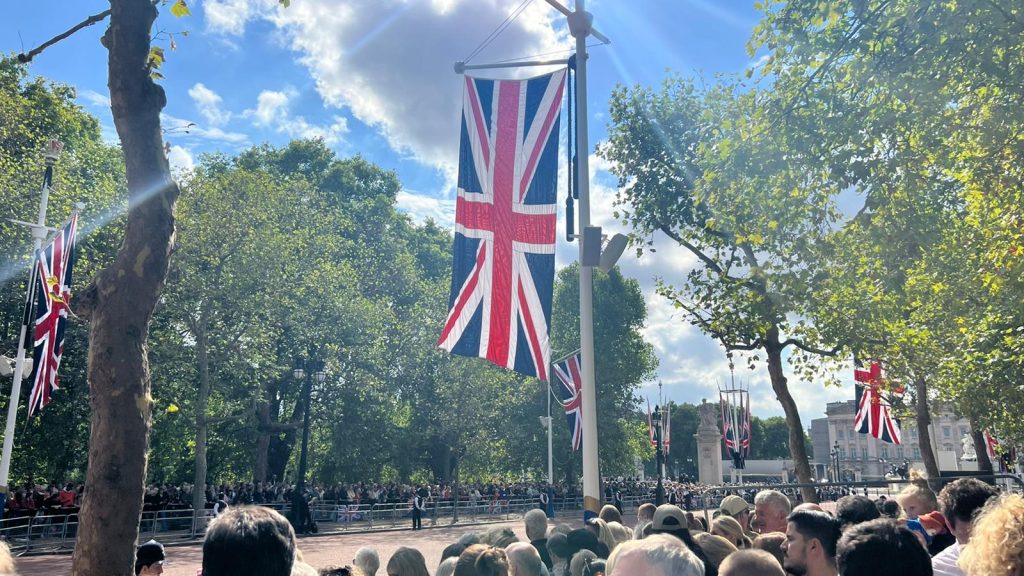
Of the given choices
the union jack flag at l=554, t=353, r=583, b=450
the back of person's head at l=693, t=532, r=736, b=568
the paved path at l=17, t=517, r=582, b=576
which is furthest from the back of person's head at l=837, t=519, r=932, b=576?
the union jack flag at l=554, t=353, r=583, b=450

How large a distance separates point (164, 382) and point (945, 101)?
84.4 ft

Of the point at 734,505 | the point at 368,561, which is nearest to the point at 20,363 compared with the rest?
the point at 368,561

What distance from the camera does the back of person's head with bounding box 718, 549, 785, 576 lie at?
11.0 ft

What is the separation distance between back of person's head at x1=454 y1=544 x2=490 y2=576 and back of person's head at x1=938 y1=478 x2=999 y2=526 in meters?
2.93

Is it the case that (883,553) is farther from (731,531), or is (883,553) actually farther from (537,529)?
(537,529)

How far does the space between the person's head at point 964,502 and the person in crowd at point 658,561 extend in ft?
8.19

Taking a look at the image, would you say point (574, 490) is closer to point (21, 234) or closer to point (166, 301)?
point (166, 301)

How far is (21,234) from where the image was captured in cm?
2305

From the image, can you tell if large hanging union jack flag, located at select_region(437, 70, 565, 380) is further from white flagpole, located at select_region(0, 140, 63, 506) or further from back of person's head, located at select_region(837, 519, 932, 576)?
white flagpole, located at select_region(0, 140, 63, 506)

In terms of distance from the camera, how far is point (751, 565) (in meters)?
3.39

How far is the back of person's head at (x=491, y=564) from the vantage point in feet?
14.2

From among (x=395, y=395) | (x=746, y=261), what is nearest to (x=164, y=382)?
(x=395, y=395)

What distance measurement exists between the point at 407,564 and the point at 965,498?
367cm

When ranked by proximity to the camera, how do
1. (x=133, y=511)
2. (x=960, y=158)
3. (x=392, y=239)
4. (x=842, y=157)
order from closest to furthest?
(x=133, y=511) < (x=842, y=157) < (x=960, y=158) < (x=392, y=239)
